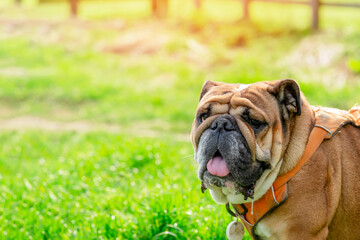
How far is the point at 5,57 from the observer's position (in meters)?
13.6

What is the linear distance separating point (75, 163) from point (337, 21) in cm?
985

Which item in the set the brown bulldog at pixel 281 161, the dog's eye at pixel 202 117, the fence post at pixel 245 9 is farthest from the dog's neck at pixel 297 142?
the fence post at pixel 245 9

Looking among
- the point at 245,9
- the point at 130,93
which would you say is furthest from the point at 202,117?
the point at 245,9

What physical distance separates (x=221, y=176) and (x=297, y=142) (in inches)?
20.9

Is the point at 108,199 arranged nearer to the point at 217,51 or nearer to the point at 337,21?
the point at 217,51

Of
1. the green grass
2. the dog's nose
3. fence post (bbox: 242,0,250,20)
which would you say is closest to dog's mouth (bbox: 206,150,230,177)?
the dog's nose

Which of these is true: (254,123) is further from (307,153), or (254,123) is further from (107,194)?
(107,194)

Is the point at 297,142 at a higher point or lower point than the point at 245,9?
higher

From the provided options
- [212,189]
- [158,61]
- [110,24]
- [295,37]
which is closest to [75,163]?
[212,189]

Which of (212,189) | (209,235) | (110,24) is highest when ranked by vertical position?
(212,189)

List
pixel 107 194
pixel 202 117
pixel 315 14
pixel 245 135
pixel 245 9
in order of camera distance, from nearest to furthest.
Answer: pixel 245 135 → pixel 202 117 → pixel 107 194 → pixel 315 14 → pixel 245 9

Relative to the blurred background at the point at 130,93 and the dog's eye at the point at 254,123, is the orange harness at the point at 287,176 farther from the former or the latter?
the blurred background at the point at 130,93

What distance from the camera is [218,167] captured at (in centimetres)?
332

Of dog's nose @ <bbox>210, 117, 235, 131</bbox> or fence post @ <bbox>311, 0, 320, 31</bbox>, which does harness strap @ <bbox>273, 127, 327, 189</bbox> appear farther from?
fence post @ <bbox>311, 0, 320, 31</bbox>
